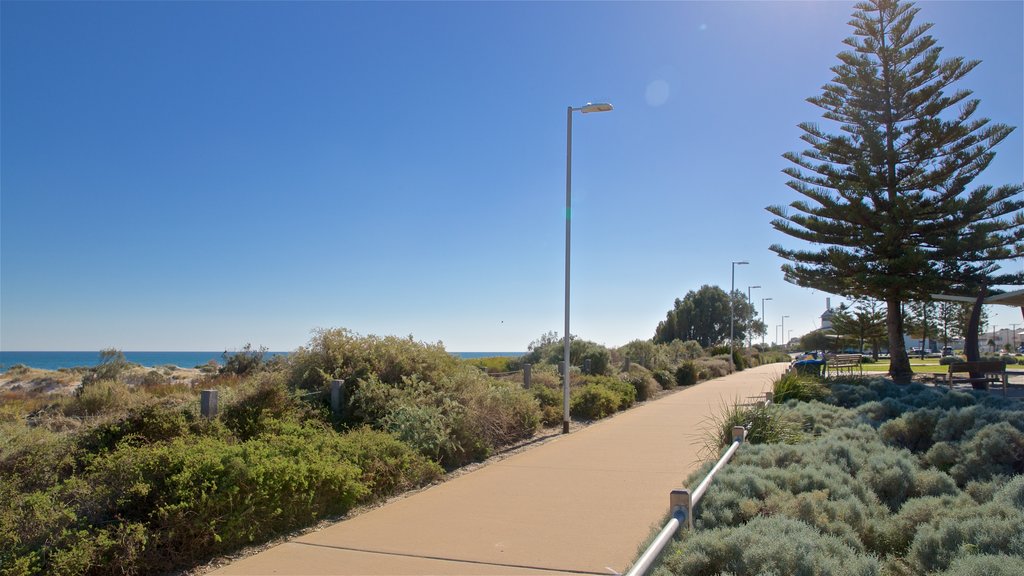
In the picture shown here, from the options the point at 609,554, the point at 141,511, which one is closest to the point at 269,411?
the point at 141,511

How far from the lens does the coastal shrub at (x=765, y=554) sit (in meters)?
3.66

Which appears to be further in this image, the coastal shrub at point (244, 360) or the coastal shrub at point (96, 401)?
the coastal shrub at point (244, 360)

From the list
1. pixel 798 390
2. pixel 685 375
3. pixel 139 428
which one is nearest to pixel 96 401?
pixel 139 428

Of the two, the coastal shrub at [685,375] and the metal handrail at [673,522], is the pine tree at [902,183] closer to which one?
the coastal shrub at [685,375]

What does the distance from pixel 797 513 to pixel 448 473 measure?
4.91m

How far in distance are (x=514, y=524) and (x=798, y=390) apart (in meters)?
8.02

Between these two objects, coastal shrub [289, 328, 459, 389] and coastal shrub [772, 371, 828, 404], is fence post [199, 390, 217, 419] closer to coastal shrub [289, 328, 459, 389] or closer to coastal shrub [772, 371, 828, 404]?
coastal shrub [289, 328, 459, 389]

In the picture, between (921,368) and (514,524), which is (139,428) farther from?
(921,368)

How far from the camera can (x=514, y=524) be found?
6.14 metres

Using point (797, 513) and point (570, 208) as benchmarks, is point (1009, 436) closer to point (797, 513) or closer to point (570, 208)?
point (797, 513)

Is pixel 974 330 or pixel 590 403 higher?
pixel 974 330

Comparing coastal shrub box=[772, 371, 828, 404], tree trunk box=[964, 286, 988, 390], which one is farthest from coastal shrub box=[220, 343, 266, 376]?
tree trunk box=[964, 286, 988, 390]

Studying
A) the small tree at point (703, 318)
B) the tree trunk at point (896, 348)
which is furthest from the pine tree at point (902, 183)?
the small tree at point (703, 318)

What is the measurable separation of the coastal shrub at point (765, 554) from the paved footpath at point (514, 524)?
91cm
